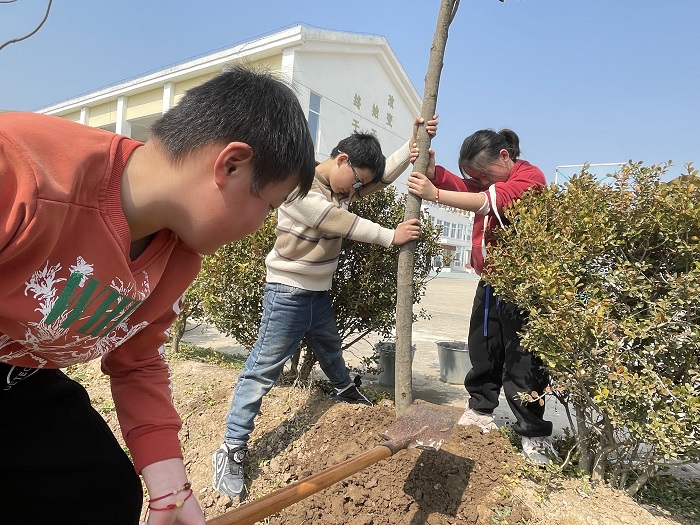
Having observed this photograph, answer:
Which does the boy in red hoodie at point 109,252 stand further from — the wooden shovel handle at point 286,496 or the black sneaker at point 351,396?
the black sneaker at point 351,396

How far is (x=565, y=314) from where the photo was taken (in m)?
2.21

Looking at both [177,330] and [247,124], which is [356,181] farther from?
[177,330]

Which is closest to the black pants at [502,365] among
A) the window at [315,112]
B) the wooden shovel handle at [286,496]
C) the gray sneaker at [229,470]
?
the wooden shovel handle at [286,496]

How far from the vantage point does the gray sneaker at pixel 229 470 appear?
2.71m

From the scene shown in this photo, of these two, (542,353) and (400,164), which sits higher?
(400,164)

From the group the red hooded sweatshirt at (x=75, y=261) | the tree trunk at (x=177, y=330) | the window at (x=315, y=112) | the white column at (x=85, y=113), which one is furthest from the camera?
the white column at (x=85, y=113)

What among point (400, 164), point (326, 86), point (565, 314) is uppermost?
point (326, 86)

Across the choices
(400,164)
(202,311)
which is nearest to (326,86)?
(202,311)

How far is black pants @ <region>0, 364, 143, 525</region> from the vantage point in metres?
1.28

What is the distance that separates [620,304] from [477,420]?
1.24 m

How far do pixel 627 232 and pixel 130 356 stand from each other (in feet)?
7.17

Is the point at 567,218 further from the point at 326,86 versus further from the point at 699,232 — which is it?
the point at 326,86

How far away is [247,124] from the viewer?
112 cm

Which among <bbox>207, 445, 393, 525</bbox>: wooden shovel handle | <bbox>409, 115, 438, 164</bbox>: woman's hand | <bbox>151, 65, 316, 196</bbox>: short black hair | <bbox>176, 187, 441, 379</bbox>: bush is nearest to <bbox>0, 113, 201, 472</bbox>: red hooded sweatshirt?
<bbox>151, 65, 316, 196</bbox>: short black hair
